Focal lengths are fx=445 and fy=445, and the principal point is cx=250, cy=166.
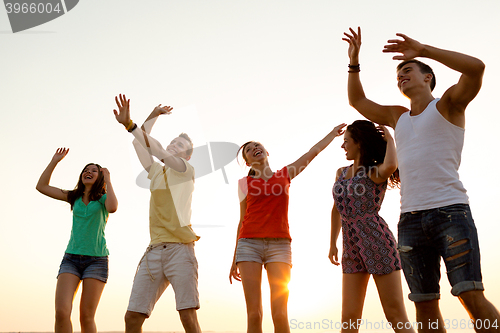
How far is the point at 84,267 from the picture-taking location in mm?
5812

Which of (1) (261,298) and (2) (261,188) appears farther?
(2) (261,188)

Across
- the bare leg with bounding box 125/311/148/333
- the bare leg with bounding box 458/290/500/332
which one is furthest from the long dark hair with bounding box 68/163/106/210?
the bare leg with bounding box 458/290/500/332

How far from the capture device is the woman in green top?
5.53 m

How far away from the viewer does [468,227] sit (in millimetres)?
3168

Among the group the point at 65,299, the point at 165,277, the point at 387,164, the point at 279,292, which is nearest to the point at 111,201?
the point at 65,299

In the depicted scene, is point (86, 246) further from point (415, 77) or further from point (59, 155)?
point (415, 77)

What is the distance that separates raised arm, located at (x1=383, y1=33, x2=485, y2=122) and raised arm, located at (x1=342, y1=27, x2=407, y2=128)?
688 millimetres

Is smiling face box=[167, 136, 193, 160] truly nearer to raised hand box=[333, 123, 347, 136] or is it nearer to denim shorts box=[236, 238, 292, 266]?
denim shorts box=[236, 238, 292, 266]

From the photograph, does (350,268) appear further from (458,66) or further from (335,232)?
(458,66)

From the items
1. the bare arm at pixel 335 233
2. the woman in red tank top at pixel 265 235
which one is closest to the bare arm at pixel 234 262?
the woman in red tank top at pixel 265 235

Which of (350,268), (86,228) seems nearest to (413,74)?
(350,268)

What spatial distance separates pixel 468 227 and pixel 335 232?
2.17 meters

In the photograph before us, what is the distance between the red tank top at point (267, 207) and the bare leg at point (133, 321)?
1452 millimetres

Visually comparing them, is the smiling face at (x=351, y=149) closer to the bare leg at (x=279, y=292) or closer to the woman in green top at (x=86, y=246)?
the bare leg at (x=279, y=292)
